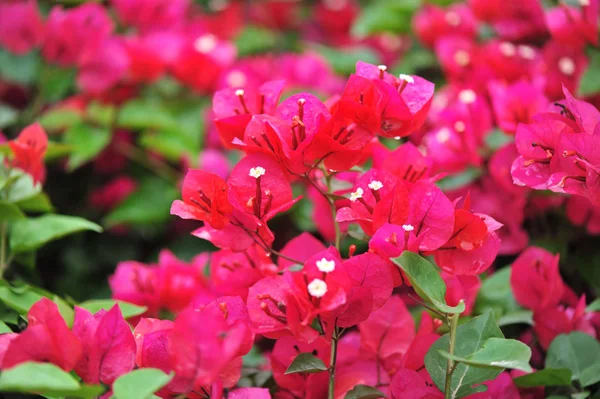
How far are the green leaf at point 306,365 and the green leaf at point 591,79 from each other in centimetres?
71

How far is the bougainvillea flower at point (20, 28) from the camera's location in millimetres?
1465

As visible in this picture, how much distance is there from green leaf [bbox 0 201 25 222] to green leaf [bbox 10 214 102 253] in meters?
0.03

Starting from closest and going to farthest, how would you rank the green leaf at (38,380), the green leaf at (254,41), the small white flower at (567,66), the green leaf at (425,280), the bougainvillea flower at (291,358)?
the green leaf at (38,380), the green leaf at (425,280), the bougainvillea flower at (291,358), the small white flower at (567,66), the green leaf at (254,41)

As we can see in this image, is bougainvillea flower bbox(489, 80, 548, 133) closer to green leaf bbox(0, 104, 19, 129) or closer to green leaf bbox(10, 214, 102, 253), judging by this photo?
green leaf bbox(10, 214, 102, 253)

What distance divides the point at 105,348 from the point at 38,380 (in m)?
0.13

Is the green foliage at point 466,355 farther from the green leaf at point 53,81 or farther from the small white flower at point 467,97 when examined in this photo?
the green leaf at point 53,81

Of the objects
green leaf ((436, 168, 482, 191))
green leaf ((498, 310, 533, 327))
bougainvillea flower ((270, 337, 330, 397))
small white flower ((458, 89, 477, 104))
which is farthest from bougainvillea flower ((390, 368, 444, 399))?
small white flower ((458, 89, 477, 104))

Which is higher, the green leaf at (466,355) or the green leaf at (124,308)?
the green leaf at (466,355)

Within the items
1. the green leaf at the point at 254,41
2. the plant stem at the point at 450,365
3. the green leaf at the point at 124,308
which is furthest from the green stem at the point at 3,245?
the green leaf at the point at 254,41

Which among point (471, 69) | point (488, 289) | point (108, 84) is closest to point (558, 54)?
point (471, 69)

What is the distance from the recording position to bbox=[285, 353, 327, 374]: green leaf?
0.67m

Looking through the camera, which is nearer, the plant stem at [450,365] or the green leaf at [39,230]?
the plant stem at [450,365]

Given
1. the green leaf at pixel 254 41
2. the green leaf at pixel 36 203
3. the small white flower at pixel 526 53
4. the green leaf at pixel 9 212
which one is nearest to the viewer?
the green leaf at pixel 9 212

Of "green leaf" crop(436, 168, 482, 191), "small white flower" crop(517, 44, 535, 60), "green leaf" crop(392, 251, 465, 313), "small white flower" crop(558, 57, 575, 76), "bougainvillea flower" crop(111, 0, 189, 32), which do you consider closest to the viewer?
"green leaf" crop(392, 251, 465, 313)
